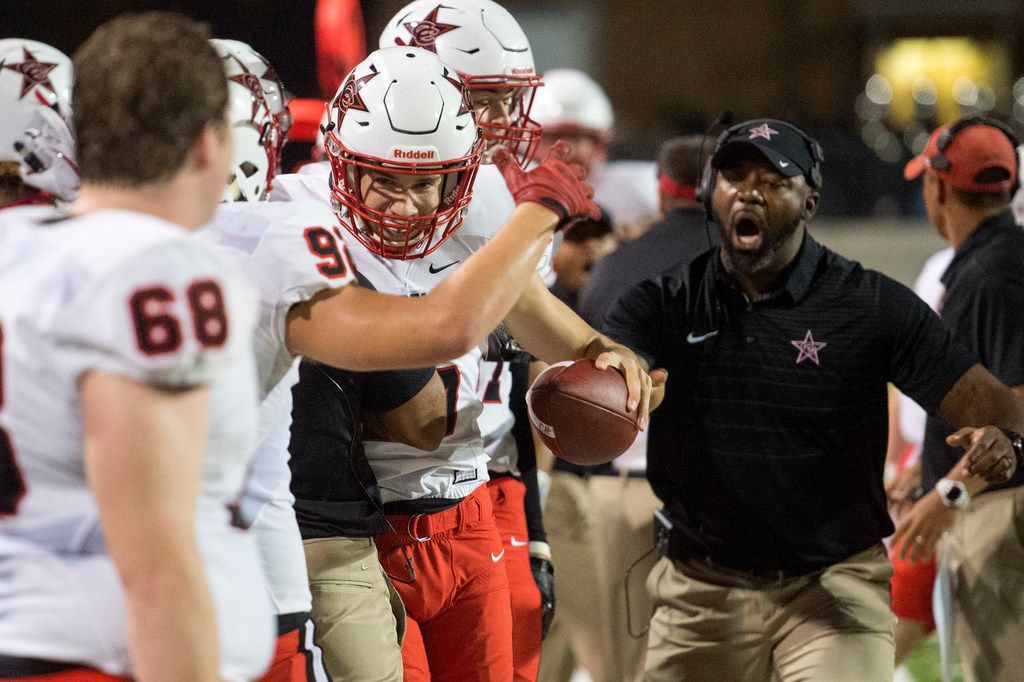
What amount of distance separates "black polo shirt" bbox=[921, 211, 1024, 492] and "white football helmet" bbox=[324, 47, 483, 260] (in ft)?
5.17

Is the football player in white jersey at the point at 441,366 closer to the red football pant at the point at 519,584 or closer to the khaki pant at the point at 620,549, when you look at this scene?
the red football pant at the point at 519,584

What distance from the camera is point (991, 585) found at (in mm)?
3695

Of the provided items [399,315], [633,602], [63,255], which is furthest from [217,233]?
[633,602]

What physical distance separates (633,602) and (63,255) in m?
2.75

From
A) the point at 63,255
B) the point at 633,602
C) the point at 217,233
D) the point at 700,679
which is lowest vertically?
the point at 633,602

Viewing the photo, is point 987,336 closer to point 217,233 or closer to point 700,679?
point 700,679

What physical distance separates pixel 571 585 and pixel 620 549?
17.5 inches

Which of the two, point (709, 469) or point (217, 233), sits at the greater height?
point (217, 233)

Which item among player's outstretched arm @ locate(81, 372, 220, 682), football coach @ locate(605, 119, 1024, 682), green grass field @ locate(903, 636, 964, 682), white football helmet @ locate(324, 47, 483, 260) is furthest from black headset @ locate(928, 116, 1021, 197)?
player's outstretched arm @ locate(81, 372, 220, 682)

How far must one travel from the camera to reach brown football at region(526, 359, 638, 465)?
8.52 ft

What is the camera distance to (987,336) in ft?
11.7

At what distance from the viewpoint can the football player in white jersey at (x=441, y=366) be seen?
261 centimetres

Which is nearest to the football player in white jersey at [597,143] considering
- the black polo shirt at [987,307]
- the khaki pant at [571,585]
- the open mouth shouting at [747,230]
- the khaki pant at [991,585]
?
the khaki pant at [571,585]

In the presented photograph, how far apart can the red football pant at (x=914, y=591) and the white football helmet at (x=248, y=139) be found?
2600 mm
